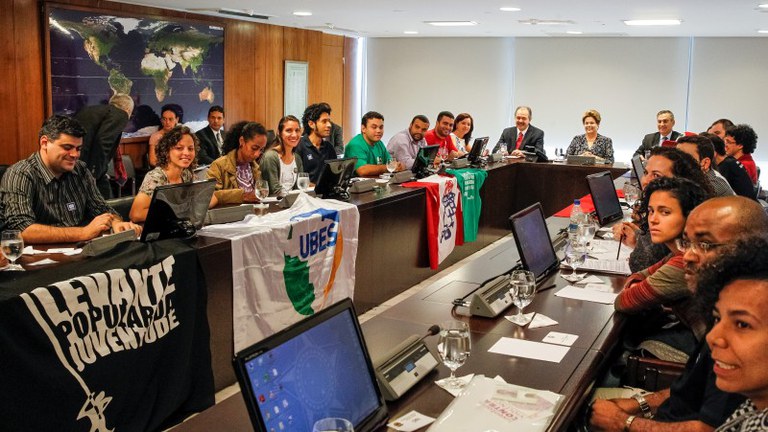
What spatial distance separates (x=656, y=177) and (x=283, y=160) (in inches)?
116

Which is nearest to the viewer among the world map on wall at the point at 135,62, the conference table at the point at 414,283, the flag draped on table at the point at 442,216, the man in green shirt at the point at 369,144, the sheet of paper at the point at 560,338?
the conference table at the point at 414,283

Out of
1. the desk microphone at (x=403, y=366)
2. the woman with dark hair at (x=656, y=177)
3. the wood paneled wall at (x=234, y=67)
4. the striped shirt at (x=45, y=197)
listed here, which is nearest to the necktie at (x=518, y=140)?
the wood paneled wall at (x=234, y=67)

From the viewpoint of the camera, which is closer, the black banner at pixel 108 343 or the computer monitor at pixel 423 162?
the black banner at pixel 108 343

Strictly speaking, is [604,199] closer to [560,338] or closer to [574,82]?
[560,338]

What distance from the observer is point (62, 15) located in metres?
7.75

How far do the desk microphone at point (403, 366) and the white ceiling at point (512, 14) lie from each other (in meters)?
5.64

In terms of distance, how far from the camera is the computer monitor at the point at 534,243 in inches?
134

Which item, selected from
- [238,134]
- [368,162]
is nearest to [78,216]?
[238,134]

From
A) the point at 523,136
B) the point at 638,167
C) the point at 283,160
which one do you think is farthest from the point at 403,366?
the point at 523,136

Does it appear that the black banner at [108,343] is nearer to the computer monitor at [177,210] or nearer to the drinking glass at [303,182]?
the computer monitor at [177,210]

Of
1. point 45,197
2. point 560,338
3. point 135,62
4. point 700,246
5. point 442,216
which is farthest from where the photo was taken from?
point 135,62

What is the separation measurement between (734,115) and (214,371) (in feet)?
34.0

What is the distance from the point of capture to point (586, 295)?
334 cm

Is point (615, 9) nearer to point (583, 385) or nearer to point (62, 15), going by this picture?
point (62, 15)
